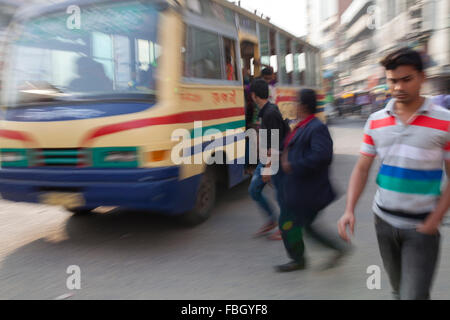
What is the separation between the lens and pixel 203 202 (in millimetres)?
4984

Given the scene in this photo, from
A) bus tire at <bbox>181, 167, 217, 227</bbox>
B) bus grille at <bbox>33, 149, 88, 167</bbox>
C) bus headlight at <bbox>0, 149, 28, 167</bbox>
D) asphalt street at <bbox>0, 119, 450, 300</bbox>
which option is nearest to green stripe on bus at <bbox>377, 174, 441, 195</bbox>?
asphalt street at <bbox>0, 119, 450, 300</bbox>

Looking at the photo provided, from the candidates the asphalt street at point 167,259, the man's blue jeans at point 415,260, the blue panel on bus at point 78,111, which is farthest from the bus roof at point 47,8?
the man's blue jeans at point 415,260

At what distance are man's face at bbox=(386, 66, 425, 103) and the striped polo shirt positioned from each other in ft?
0.27

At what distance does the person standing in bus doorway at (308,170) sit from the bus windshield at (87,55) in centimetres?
162

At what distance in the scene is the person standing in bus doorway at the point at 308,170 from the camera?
125 inches

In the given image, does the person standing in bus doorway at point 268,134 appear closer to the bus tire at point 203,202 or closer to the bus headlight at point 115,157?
the bus tire at point 203,202

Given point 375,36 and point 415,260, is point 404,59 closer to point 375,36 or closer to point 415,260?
point 415,260

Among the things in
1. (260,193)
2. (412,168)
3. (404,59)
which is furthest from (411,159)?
(260,193)

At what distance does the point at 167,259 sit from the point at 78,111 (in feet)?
5.46

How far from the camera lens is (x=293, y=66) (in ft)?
30.7

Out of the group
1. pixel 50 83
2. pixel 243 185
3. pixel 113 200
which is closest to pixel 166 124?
pixel 113 200

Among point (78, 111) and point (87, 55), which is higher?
point (87, 55)

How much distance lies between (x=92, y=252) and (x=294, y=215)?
2103 millimetres

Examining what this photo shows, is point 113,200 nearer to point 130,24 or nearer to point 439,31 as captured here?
point 130,24
